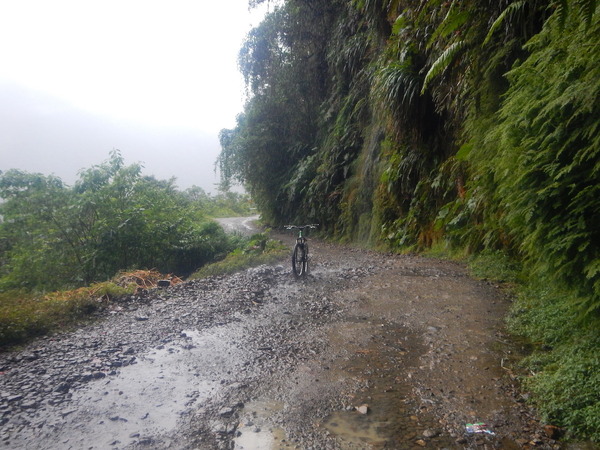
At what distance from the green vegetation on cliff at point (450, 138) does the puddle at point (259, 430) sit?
1.82 m

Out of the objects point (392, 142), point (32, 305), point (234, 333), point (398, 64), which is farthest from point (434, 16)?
point (32, 305)

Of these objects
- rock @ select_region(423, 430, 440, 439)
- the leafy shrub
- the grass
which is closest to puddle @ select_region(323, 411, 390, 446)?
rock @ select_region(423, 430, 440, 439)

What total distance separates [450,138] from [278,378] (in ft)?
25.5

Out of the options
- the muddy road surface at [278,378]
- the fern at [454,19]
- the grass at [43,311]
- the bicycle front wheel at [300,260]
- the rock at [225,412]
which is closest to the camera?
the muddy road surface at [278,378]

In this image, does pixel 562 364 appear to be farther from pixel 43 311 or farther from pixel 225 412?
pixel 43 311

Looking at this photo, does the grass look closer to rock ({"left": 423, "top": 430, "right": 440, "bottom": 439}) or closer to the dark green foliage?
rock ({"left": 423, "top": 430, "right": 440, "bottom": 439})

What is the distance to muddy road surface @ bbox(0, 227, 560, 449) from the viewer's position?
2.77m

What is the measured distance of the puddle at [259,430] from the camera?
2656 millimetres

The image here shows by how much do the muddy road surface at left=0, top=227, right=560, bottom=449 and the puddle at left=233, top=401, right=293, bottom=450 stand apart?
12 millimetres

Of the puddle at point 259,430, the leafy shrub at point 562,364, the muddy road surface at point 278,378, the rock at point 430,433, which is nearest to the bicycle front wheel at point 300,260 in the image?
the muddy road surface at point 278,378

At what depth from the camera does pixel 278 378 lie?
3.62 meters

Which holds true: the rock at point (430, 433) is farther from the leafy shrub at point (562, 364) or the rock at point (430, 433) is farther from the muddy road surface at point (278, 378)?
the leafy shrub at point (562, 364)

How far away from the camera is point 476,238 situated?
314 inches

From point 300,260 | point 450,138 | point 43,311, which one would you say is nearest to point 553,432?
point 43,311
